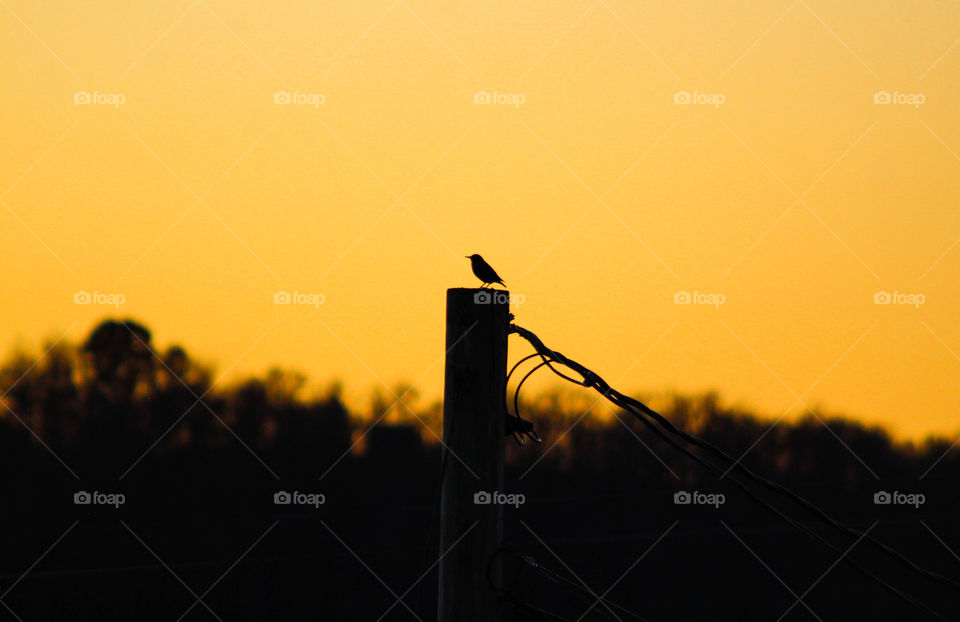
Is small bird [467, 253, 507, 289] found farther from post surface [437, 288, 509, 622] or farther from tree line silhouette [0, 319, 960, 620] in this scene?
tree line silhouette [0, 319, 960, 620]

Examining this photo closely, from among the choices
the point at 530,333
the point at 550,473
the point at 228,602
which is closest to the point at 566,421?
the point at 550,473

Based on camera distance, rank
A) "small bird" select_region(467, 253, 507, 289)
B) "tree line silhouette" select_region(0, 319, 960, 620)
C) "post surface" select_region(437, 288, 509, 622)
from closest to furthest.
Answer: "post surface" select_region(437, 288, 509, 622)
"small bird" select_region(467, 253, 507, 289)
"tree line silhouette" select_region(0, 319, 960, 620)

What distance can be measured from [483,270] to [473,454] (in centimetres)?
143

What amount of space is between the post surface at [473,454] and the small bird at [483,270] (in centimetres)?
115

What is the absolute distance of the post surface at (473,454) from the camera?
11.5 feet

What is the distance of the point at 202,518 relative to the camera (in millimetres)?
26781

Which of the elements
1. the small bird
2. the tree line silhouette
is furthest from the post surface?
the tree line silhouette

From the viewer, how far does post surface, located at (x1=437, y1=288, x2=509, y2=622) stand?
139 inches

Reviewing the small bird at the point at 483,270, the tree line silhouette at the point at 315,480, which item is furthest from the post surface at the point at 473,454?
the tree line silhouette at the point at 315,480

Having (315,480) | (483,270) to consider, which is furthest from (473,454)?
(315,480)

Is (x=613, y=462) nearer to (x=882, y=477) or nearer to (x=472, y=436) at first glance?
(x=882, y=477)

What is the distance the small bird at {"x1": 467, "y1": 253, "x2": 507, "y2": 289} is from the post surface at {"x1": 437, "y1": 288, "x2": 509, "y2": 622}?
115cm

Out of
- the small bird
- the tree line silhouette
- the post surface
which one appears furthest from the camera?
the tree line silhouette

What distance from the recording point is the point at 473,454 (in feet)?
11.6
